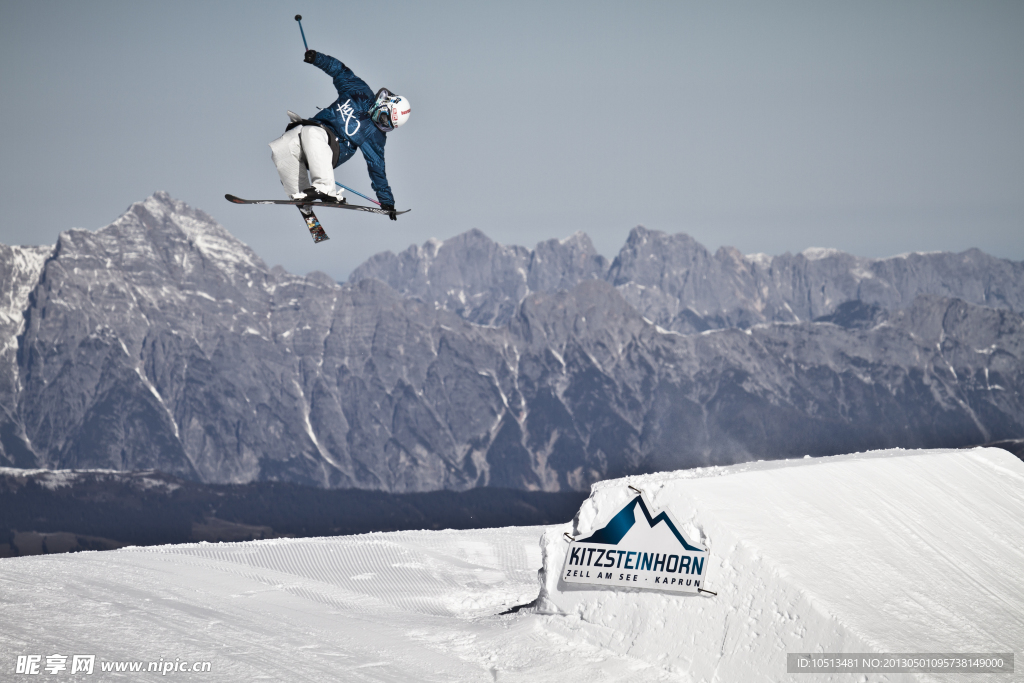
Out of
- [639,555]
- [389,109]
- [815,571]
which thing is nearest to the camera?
[389,109]

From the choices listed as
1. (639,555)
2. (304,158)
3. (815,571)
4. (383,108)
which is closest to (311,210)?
(304,158)

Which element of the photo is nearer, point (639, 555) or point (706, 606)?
point (706, 606)

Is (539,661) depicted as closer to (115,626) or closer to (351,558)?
(115,626)

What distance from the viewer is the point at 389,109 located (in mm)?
16688

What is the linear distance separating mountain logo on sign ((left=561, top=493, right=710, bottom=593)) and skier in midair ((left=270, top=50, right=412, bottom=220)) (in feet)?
33.5

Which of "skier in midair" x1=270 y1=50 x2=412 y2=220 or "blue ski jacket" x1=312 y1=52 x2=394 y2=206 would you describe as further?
"blue ski jacket" x1=312 y1=52 x2=394 y2=206

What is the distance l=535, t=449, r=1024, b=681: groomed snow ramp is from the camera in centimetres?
1938

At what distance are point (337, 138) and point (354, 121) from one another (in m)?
0.43

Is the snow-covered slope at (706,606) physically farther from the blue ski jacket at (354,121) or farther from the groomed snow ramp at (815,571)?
the blue ski jacket at (354,121)

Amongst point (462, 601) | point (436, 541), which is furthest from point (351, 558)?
point (462, 601)

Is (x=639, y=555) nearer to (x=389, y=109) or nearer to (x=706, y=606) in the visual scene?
(x=706, y=606)

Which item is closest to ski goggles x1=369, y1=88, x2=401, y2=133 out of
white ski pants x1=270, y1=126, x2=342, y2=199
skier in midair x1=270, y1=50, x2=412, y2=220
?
skier in midair x1=270, y1=50, x2=412, y2=220

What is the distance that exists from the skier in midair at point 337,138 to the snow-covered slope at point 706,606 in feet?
33.9

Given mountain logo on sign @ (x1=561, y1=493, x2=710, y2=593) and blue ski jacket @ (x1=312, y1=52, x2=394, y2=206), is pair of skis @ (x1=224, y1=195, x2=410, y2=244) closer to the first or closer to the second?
blue ski jacket @ (x1=312, y1=52, x2=394, y2=206)
